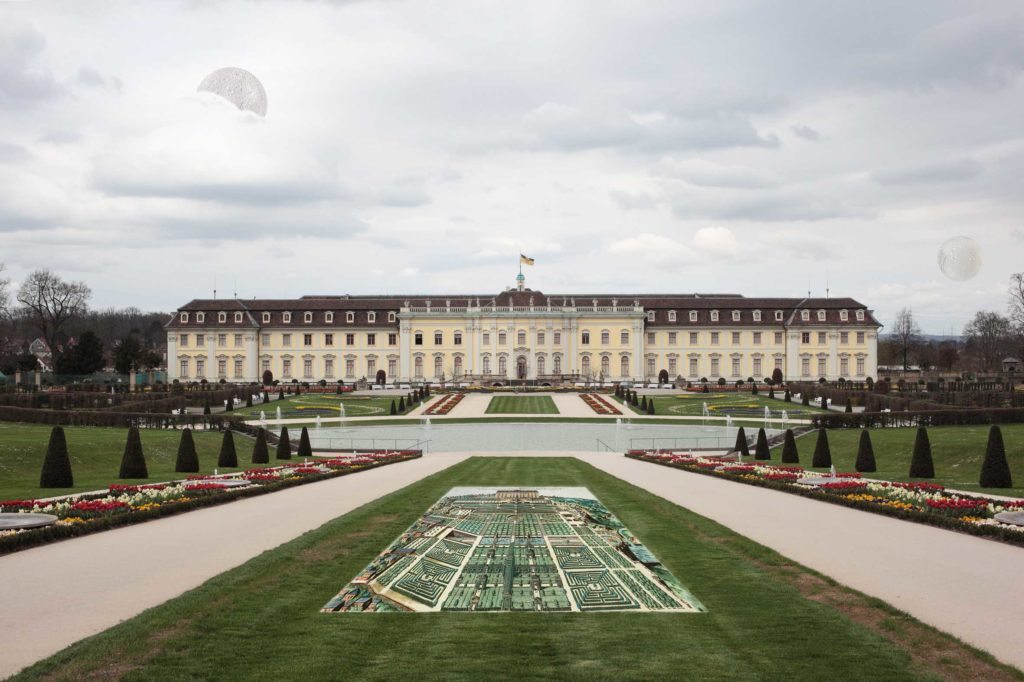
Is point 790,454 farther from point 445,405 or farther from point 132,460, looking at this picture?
point 445,405

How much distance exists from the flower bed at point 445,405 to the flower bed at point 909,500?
31.3m

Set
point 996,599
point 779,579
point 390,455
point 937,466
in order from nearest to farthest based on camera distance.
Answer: point 996,599, point 779,579, point 937,466, point 390,455

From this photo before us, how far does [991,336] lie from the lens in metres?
91.4

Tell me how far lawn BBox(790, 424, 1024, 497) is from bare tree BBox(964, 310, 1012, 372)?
69499 mm

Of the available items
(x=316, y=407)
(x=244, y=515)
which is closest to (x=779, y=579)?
(x=244, y=515)

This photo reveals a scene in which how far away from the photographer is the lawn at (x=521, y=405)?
1969 inches

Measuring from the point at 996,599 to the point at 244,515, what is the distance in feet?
34.9

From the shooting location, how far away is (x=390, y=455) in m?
27.2

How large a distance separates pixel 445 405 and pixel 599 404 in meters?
9.74

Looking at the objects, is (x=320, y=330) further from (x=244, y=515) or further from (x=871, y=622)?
(x=871, y=622)

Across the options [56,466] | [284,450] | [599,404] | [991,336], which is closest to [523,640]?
[56,466]

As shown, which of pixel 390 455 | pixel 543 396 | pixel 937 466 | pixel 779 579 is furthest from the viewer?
pixel 543 396

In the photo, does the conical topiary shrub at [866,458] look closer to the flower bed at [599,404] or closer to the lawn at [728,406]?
the lawn at [728,406]

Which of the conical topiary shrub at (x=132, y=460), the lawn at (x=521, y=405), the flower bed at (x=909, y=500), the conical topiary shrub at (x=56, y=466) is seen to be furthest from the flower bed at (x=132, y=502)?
the lawn at (x=521, y=405)
